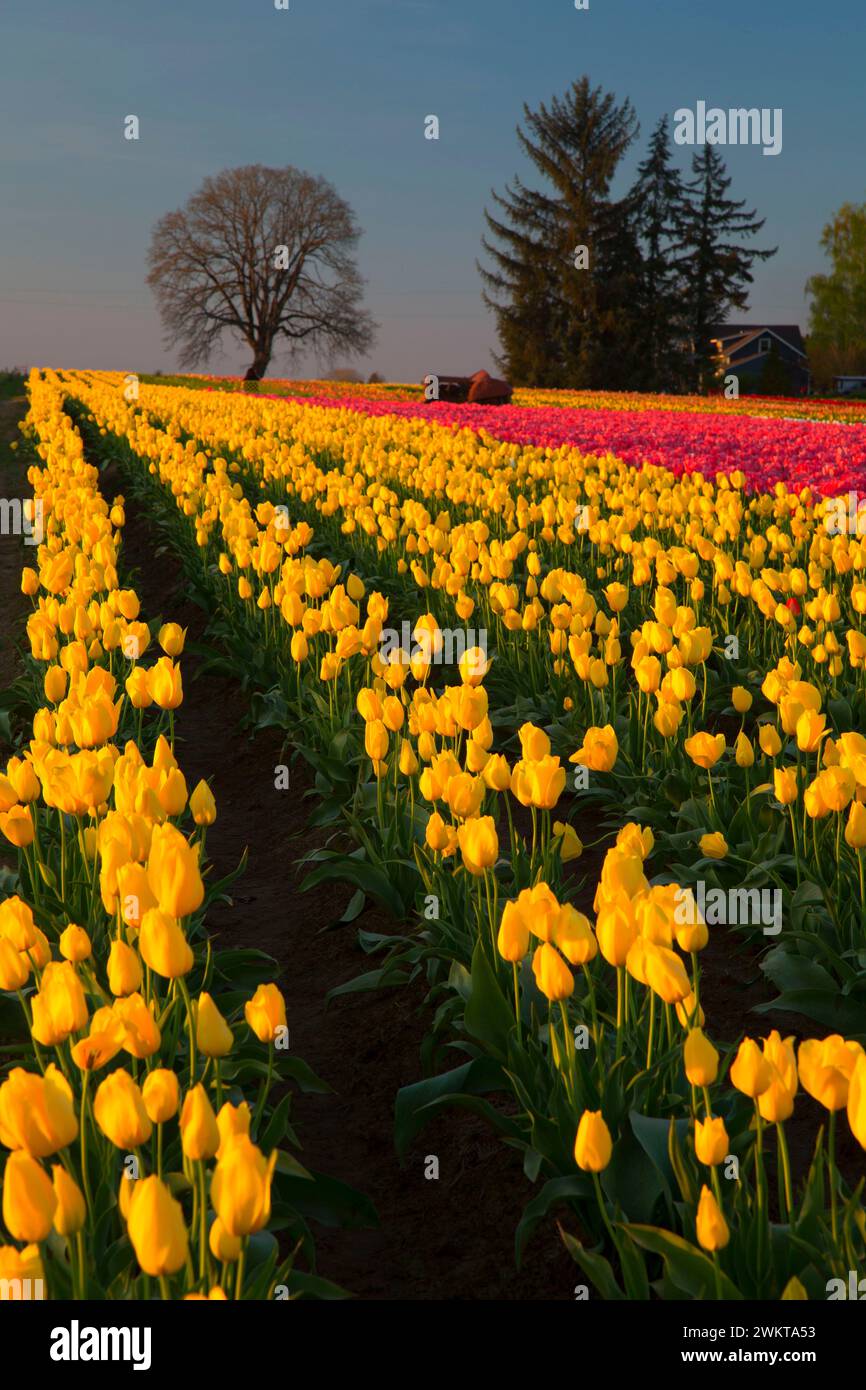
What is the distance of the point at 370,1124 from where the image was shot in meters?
3.52

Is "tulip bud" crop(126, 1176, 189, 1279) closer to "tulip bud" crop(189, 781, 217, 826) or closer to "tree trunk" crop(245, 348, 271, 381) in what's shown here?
"tulip bud" crop(189, 781, 217, 826)

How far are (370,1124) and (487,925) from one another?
73 cm

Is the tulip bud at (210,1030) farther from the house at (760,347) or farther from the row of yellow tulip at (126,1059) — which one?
the house at (760,347)

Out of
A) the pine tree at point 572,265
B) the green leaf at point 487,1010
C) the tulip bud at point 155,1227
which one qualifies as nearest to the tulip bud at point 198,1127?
the tulip bud at point 155,1227

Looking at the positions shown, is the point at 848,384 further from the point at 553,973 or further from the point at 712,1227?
the point at 712,1227

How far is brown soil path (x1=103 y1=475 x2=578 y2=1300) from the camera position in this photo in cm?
282

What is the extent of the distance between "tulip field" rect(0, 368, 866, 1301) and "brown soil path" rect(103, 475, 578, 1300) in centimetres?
5

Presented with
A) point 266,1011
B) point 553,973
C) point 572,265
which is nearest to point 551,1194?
point 553,973

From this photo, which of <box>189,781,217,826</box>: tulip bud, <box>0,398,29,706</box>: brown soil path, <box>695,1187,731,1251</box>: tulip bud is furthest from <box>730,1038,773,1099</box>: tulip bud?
<box>0,398,29,706</box>: brown soil path

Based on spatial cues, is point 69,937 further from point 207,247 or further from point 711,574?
point 207,247

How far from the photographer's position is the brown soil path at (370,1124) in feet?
9.25

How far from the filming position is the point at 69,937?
232 cm

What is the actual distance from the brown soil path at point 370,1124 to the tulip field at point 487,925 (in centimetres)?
5
